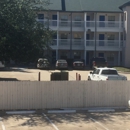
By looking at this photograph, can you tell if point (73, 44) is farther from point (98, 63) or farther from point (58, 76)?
point (58, 76)

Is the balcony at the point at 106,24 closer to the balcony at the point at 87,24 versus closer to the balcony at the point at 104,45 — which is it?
the balcony at the point at 87,24

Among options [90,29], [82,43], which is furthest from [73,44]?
[90,29]

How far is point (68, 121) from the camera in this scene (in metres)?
13.9

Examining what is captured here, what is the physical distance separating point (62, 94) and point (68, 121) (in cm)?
281

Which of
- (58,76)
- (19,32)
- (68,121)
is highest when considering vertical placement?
(19,32)

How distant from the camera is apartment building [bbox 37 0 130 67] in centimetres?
4934

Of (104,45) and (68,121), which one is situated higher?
(104,45)

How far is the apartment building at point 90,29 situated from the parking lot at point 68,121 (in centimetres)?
3408

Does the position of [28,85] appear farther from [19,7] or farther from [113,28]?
[113,28]

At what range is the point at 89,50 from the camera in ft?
163

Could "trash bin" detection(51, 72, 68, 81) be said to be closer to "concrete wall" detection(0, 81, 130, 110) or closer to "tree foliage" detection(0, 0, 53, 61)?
"tree foliage" detection(0, 0, 53, 61)

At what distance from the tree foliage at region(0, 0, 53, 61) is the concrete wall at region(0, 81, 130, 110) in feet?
10.1

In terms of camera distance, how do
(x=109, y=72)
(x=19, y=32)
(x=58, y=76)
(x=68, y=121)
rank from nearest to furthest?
1. (x=68, y=121)
2. (x=19, y=32)
3. (x=109, y=72)
4. (x=58, y=76)

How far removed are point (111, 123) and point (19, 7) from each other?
8.41 m
